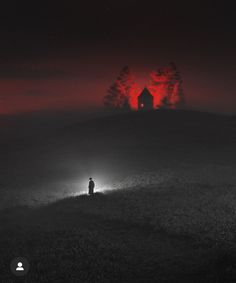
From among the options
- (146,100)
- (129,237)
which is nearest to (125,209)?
(129,237)

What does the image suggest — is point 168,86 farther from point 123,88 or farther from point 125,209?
point 125,209

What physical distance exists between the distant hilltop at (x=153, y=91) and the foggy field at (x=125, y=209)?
113 ft

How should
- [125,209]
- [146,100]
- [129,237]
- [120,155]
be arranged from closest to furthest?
[129,237], [125,209], [120,155], [146,100]

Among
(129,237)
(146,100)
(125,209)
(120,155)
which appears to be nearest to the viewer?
(129,237)

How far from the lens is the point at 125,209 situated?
32156mm

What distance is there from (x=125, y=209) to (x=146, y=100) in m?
83.6

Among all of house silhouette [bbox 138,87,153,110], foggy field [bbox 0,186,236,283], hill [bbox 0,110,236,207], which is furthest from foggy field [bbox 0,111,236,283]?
house silhouette [bbox 138,87,153,110]

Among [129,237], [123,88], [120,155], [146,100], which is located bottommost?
[129,237]

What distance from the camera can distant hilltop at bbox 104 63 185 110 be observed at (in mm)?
113938

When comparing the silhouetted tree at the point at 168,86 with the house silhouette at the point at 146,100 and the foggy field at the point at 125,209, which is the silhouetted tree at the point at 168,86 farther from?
the foggy field at the point at 125,209

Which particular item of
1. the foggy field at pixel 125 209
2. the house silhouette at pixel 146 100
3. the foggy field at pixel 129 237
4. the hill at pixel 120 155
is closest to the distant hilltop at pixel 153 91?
the house silhouette at pixel 146 100

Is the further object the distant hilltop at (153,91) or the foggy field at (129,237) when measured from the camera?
the distant hilltop at (153,91)

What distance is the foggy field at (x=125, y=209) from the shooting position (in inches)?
755

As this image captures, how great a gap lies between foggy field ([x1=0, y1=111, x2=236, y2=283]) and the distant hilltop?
113ft
